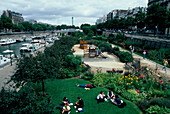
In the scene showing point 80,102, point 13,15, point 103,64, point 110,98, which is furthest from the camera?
point 13,15

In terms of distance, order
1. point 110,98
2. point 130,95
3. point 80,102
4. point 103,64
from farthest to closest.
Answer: point 103,64, point 130,95, point 110,98, point 80,102

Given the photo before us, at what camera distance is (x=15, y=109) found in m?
5.84

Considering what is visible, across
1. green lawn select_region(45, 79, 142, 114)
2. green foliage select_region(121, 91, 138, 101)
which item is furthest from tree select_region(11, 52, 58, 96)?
green foliage select_region(121, 91, 138, 101)

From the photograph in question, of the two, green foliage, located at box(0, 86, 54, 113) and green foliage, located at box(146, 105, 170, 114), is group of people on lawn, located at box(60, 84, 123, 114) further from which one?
green foliage, located at box(0, 86, 54, 113)

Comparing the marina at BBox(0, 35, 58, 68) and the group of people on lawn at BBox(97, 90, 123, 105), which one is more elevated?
the marina at BBox(0, 35, 58, 68)

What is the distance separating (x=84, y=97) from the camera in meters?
10.7

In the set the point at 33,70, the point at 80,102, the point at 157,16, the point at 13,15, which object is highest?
the point at 13,15

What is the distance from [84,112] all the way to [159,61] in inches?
787

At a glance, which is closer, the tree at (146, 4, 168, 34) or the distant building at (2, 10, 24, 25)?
the tree at (146, 4, 168, 34)

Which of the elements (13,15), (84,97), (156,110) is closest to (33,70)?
(84,97)

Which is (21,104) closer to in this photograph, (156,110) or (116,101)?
(116,101)

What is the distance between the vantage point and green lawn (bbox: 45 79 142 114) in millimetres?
9070

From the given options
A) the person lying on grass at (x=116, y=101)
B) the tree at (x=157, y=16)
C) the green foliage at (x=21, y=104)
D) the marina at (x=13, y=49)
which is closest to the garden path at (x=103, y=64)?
the person lying on grass at (x=116, y=101)

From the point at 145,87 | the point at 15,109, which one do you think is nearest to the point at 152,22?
the point at 145,87
